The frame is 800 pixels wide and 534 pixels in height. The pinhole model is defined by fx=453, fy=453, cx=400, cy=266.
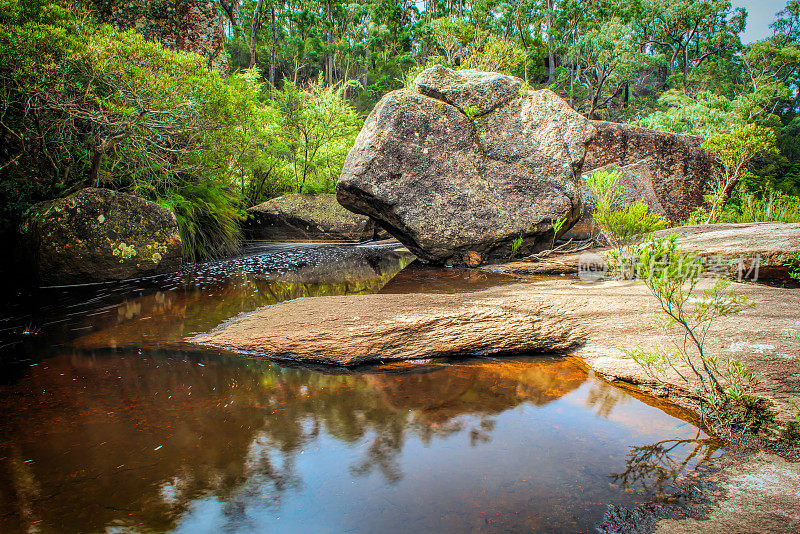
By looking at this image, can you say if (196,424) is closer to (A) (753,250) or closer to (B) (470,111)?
(A) (753,250)

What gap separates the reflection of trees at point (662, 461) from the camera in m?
2.18

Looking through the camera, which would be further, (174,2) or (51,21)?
(174,2)

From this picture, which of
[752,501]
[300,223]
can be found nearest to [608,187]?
[752,501]

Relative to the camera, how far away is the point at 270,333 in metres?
4.17

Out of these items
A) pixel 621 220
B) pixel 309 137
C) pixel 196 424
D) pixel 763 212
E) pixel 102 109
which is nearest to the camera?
pixel 196 424

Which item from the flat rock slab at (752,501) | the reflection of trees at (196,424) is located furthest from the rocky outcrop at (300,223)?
the flat rock slab at (752,501)

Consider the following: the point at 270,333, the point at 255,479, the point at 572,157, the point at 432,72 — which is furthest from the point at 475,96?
the point at 255,479

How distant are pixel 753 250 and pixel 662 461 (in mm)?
4276

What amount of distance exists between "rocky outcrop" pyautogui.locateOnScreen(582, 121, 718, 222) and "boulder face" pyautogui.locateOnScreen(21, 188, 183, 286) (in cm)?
927

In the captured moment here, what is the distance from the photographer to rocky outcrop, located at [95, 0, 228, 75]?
1092 cm

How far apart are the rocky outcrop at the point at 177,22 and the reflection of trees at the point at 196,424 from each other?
9593 mm

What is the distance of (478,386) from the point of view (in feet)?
10.8

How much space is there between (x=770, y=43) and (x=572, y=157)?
91.1 feet

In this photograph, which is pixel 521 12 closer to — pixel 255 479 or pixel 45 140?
pixel 45 140
